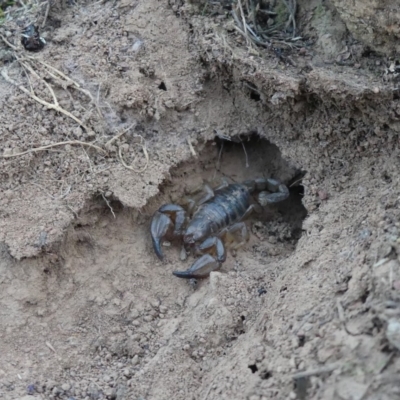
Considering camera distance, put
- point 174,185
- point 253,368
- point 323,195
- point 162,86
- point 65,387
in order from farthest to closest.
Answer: point 174,185 < point 162,86 < point 323,195 < point 65,387 < point 253,368

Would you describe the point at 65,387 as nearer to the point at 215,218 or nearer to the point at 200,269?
the point at 200,269

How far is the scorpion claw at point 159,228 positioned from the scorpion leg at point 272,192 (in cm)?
72

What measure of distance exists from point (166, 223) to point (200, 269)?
418 mm

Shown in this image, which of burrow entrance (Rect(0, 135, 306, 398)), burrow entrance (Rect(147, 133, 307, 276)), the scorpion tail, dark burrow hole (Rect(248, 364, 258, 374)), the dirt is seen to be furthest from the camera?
burrow entrance (Rect(147, 133, 307, 276))

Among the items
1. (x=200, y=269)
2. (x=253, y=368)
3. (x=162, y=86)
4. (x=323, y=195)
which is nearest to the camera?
(x=253, y=368)

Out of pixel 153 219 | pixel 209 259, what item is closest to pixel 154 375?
pixel 209 259

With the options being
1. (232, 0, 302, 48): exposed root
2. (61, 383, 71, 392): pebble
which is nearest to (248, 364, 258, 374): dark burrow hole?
(61, 383, 71, 392): pebble

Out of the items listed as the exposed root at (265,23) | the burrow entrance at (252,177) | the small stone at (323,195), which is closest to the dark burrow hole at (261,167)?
the burrow entrance at (252,177)

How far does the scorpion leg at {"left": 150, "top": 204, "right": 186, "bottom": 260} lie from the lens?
3590 mm

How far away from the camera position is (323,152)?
11.2 ft

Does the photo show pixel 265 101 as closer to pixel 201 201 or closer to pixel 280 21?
pixel 280 21

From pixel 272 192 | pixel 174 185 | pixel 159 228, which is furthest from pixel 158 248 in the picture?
pixel 272 192

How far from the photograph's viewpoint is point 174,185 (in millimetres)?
3830

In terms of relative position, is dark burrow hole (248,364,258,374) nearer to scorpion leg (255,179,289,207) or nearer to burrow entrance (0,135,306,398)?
burrow entrance (0,135,306,398)
